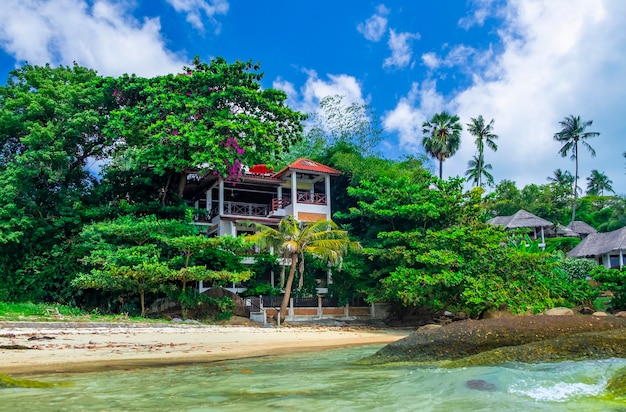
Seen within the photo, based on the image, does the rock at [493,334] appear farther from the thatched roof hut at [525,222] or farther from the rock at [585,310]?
the thatched roof hut at [525,222]

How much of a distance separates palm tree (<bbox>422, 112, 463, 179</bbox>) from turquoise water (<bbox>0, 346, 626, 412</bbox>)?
1319 inches

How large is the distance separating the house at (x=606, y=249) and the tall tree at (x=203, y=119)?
80.8 ft

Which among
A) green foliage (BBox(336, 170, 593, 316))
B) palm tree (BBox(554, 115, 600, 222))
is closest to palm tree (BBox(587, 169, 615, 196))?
palm tree (BBox(554, 115, 600, 222))

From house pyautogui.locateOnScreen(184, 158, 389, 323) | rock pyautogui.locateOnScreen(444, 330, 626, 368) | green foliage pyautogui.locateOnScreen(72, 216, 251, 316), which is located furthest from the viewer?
house pyautogui.locateOnScreen(184, 158, 389, 323)

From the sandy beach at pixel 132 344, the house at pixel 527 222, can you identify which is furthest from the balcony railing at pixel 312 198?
the house at pixel 527 222

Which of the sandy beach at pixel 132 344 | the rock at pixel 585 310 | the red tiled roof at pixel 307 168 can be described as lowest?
the rock at pixel 585 310

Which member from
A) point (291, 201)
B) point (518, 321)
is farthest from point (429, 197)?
point (518, 321)

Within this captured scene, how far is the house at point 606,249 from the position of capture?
34.2 metres

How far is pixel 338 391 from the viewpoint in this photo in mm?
5391

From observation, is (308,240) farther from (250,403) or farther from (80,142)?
(250,403)

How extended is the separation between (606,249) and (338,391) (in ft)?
115

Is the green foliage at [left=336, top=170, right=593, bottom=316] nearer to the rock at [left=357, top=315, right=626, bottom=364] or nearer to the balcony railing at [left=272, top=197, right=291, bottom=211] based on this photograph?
the balcony railing at [left=272, top=197, right=291, bottom=211]

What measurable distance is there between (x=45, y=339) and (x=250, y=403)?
25.1 feet

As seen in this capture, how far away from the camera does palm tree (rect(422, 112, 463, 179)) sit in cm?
3881
